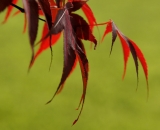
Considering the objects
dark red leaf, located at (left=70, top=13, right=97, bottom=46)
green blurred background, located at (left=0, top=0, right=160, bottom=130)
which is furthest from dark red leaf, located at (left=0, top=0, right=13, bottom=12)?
green blurred background, located at (left=0, top=0, right=160, bottom=130)

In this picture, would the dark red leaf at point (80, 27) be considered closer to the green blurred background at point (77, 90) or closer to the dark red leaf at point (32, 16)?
the dark red leaf at point (32, 16)

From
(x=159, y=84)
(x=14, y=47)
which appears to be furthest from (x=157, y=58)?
(x=14, y=47)

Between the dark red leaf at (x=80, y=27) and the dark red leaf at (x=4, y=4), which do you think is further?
the dark red leaf at (x=80, y=27)

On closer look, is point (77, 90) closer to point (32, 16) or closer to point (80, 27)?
point (80, 27)

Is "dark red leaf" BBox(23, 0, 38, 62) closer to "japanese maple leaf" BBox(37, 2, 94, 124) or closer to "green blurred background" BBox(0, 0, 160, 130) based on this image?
"japanese maple leaf" BBox(37, 2, 94, 124)

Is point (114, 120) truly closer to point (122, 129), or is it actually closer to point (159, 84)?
point (122, 129)

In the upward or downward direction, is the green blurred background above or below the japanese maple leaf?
below

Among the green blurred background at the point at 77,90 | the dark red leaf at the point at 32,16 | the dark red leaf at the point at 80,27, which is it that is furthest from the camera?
the green blurred background at the point at 77,90

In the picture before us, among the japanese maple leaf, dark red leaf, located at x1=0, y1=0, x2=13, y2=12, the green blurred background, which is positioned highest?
dark red leaf, located at x1=0, y1=0, x2=13, y2=12

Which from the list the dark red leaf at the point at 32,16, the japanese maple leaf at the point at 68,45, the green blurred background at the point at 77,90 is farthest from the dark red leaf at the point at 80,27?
the green blurred background at the point at 77,90
